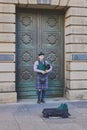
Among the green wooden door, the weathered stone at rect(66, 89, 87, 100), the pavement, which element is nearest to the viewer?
the pavement

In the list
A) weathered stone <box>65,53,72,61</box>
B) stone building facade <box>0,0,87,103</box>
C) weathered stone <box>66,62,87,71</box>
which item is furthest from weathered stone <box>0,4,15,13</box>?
weathered stone <box>66,62,87,71</box>

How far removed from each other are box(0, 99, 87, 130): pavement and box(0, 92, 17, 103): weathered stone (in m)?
0.28

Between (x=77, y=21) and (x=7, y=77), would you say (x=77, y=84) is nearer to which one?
(x=77, y=21)

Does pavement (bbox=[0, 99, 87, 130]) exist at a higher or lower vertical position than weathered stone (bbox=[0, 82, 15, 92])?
lower

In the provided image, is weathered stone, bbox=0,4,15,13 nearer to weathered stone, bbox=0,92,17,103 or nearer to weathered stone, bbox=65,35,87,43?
weathered stone, bbox=65,35,87,43

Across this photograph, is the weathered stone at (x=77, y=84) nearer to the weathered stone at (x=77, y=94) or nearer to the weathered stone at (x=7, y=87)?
the weathered stone at (x=77, y=94)

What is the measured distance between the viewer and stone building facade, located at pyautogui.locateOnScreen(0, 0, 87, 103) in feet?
45.7

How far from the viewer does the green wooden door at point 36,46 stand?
14875mm

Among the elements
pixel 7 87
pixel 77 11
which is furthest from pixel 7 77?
pixel 77 11

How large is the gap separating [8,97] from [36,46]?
2627 millimetres

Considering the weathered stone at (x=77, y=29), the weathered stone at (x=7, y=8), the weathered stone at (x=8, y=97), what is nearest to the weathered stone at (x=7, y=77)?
the weathered stone at (x=8, y=97)

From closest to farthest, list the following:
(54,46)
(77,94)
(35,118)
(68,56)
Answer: (35,118), (77,94), (68,56), (54,46)

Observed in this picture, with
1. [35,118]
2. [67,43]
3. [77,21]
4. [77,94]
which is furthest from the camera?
[67,43]

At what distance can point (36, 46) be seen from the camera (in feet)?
49.4
